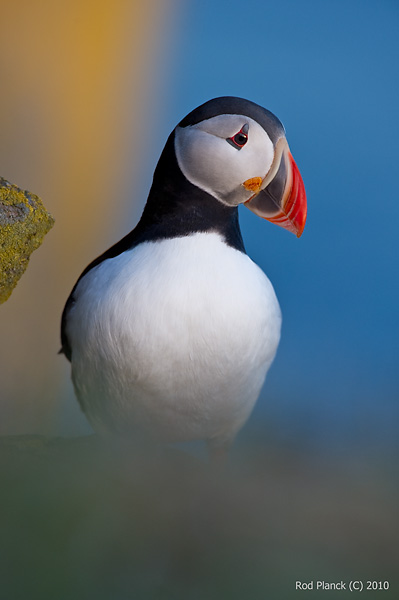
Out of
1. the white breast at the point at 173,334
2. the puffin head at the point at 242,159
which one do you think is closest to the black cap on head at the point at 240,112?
the puffin head at the point at 242,159

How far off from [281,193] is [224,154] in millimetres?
152

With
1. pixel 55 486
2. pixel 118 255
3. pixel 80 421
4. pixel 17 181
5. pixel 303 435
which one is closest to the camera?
pixel 55 486

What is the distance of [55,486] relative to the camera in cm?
72

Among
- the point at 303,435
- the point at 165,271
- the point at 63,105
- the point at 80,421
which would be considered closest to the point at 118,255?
the point at 165,271

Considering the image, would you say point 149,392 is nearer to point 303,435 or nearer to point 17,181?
point 303,435

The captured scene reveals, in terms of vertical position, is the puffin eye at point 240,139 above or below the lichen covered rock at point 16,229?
above

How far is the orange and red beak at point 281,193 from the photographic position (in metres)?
1.39

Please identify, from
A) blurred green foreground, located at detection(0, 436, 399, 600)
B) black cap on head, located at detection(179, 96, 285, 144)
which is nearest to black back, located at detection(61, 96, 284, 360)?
black cap on head, located at detection(179, 96, 285, 144)

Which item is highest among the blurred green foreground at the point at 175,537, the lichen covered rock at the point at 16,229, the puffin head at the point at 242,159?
the puffin head at the point at 242,159

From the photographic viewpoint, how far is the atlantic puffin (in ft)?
4.52

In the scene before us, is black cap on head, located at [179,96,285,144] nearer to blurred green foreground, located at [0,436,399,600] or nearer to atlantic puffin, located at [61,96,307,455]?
atlantic puffin, located at [61,96,307,455]

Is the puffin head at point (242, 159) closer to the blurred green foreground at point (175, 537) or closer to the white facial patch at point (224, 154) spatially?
the white facial patch at point (224, 154)

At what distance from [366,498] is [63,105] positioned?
1.98 m

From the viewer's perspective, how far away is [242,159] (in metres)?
1.35
